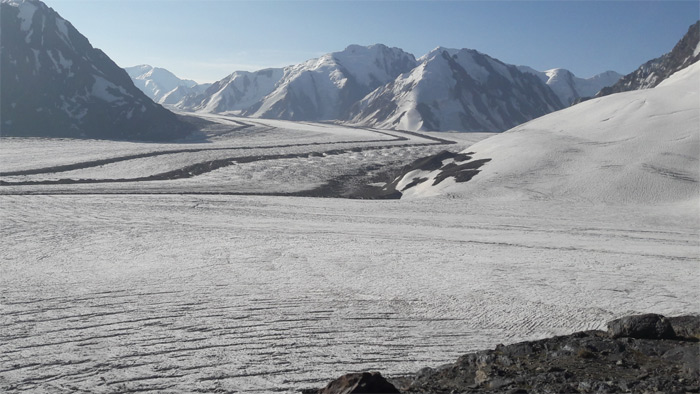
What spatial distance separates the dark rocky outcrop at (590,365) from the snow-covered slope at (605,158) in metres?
18.8

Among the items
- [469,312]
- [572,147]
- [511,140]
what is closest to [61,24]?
[511,140]

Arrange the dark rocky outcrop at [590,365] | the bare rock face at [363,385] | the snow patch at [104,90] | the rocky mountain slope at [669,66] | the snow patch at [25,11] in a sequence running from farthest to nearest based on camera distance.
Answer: the rocky mountain slope at [669,66], the snow patch at [104,90], the snow patch at [25,11], the dark rocky outcrop at [590,365], the bare rock face at [363,385]

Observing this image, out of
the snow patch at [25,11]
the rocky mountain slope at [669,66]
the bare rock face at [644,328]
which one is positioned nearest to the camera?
the bare rock face at [644,328]

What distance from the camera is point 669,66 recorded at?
8406 centimetres

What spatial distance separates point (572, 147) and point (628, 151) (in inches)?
156

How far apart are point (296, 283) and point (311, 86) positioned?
151 m

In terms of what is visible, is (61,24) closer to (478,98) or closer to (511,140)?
(511,140)

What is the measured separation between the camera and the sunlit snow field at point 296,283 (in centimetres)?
836

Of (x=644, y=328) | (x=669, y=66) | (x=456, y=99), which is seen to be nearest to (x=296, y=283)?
(x=644, y=328)

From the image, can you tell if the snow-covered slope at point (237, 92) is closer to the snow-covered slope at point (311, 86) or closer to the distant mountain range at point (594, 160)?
the snow-covered slope at point (311, 86)

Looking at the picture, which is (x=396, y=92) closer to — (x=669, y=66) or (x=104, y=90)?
(x=669, y=66)

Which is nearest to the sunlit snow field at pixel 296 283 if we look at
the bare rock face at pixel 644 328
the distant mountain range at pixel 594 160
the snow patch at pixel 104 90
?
the bare rock face at pixel 644 328

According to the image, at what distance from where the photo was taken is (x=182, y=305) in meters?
10.8

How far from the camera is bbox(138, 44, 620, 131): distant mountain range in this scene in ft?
376
